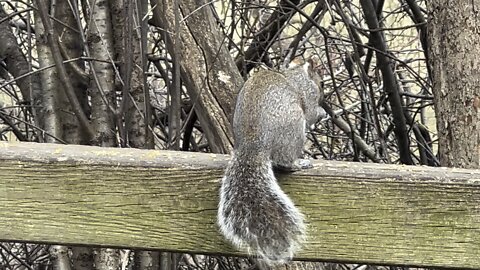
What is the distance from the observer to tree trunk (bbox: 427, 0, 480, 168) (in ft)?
6.14

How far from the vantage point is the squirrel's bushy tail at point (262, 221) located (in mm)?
1079

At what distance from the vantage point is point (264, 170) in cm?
128

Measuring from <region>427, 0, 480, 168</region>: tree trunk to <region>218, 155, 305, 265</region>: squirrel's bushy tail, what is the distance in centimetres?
88

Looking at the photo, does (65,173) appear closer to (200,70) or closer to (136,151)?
(136,151)

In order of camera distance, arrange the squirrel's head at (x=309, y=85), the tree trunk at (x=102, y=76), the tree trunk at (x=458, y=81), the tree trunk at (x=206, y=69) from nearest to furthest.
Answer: the tree trunk at (x=458, y=81) → the tree trunk at (x=206, y=69) → the squirrel's head at (x=309, y=85) → the tree trunk at (x=102, y=76)

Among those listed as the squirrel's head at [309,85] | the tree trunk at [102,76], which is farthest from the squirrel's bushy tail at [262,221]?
the tree trunk at [102,76]

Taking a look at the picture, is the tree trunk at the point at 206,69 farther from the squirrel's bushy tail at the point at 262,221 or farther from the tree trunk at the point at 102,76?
the squirrel's bushy tail at the point at 262,221

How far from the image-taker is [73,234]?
3.62 feet

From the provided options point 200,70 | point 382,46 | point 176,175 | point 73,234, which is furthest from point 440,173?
point 382,46

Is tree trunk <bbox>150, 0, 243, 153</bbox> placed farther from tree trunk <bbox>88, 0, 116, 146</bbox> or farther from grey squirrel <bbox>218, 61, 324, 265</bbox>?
tree trunk <bbox>88, 0, 116, 146</bbox>

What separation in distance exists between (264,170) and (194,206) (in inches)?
7.7

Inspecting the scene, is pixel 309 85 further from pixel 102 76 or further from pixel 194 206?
pixel 194 206

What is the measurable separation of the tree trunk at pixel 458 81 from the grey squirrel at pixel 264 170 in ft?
1.20

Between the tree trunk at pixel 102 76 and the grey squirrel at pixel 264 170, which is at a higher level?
the tree trunk at pixel 102 76
